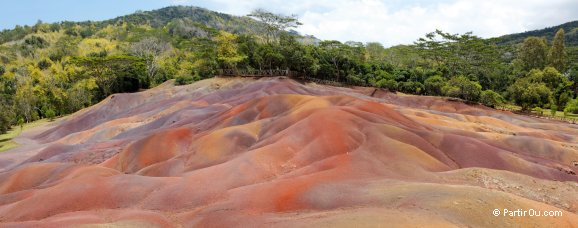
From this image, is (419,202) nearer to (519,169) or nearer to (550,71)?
(519,169)

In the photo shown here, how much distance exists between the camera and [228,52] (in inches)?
2876

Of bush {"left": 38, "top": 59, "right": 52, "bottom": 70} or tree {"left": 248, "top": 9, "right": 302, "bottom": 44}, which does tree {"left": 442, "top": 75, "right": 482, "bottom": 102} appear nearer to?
tree {"left": 248, "top": 9, "right": 302, "bottom": 44}

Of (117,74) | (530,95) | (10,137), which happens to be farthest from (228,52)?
(530,95)

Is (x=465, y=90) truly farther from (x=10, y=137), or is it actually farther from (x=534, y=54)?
(x=10, y=137)

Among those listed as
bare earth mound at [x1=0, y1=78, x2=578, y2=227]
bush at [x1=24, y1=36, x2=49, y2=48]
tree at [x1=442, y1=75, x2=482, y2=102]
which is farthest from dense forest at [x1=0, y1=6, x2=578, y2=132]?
bare earth mound at [x1=0, y1=78, x2=578, y2=227]

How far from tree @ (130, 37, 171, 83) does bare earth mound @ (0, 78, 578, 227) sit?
52.6 metres

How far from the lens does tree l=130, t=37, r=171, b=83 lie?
301ft

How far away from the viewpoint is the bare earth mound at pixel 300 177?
1673 cm

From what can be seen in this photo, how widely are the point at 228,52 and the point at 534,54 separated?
68769 mm

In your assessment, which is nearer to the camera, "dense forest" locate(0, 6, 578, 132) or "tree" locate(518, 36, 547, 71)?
"dense forest" locate(0, 6, 578, 132)

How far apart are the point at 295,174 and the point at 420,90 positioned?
59.8 metres

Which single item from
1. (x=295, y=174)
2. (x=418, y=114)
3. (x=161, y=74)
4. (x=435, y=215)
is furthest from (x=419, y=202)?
(x=161, y=74)

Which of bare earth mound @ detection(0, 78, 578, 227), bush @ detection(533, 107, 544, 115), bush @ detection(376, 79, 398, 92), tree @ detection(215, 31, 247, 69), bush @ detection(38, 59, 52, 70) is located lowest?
bush @ detection(533, 107, 544, 115)

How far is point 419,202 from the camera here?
1658cm
